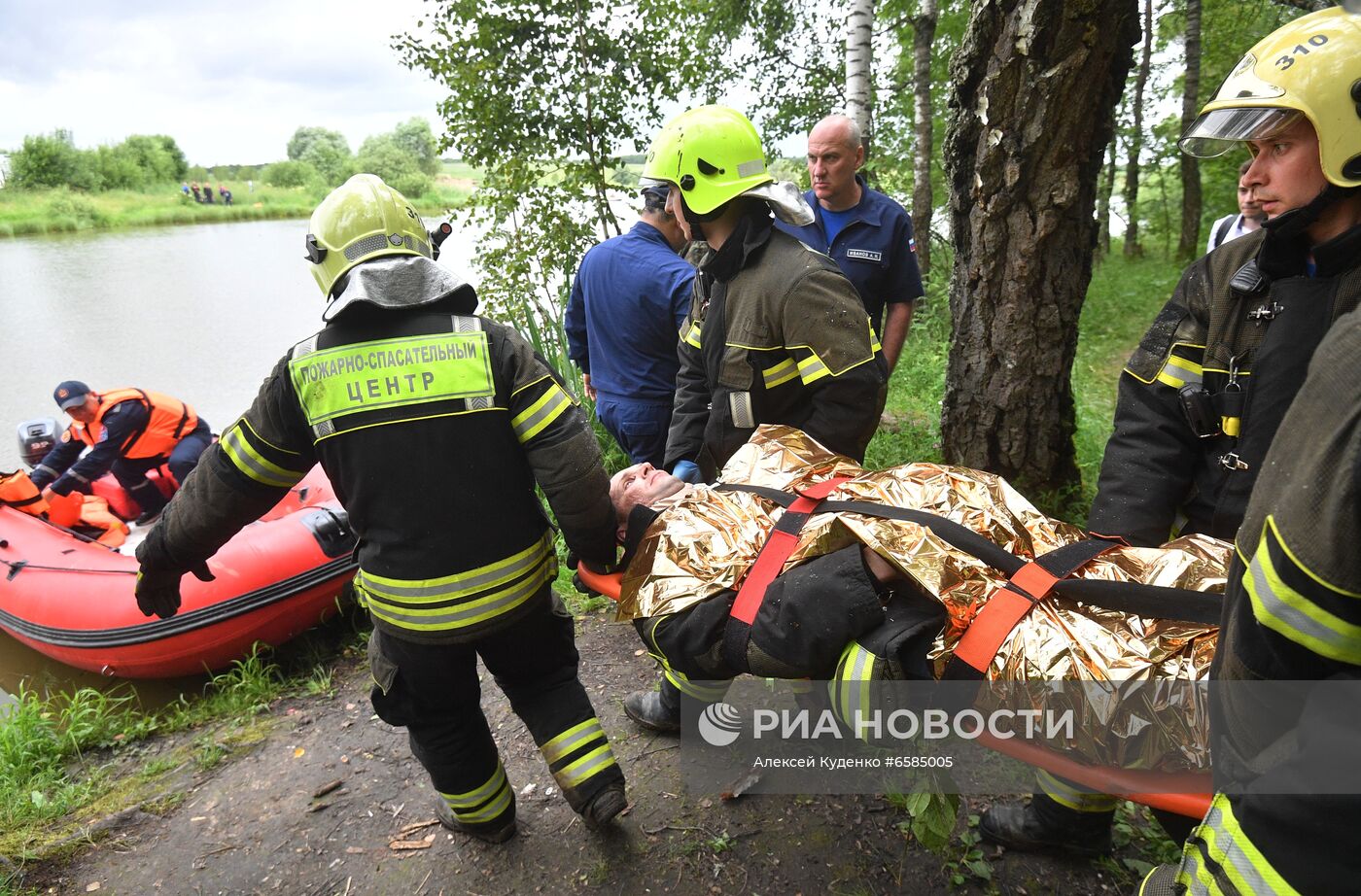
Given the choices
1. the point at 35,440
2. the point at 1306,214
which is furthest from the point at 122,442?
the point at 1306,214

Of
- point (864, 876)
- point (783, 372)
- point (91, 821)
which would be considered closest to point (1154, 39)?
point (783, 372)

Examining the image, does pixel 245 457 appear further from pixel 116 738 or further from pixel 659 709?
pixel 116 738

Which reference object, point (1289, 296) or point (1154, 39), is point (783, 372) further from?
point (1154, 39)

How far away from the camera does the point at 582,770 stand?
7.70 ft

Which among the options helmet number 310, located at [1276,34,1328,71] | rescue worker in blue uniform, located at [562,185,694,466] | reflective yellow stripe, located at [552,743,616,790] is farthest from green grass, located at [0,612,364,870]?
helmet number 310, located at [1276,34,1328,71]

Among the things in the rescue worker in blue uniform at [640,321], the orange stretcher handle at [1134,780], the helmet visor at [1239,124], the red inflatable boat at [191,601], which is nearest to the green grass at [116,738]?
the red inflatable boat at [191,601]

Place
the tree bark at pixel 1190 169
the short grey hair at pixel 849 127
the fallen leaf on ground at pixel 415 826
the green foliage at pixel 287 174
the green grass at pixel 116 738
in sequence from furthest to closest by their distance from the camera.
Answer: the green foliage at pixel 287 174 → the tree bark at pixel 1190 169 → the short grey hair at pixel 849 127 → the green grass at pixel 116 738 → the fallen leaf on ground at pixel 415 826

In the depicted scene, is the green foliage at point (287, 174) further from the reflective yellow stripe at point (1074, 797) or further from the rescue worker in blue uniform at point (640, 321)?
the reflective yellow stripe at point (1074, 797)

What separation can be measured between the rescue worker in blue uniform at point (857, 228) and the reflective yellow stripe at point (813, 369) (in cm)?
134

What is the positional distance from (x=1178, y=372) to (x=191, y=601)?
15.9 feet

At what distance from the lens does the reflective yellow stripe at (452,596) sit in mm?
2096

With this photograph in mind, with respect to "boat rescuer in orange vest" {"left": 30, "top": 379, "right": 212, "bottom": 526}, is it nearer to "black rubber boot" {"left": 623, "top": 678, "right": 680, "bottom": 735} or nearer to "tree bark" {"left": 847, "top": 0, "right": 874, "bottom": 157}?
"black rubber boot" {"left": 623, "top": 678, "right": 680, "bottom": 735}

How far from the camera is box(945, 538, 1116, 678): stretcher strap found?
1.50 metres

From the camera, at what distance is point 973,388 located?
11.1 feet
